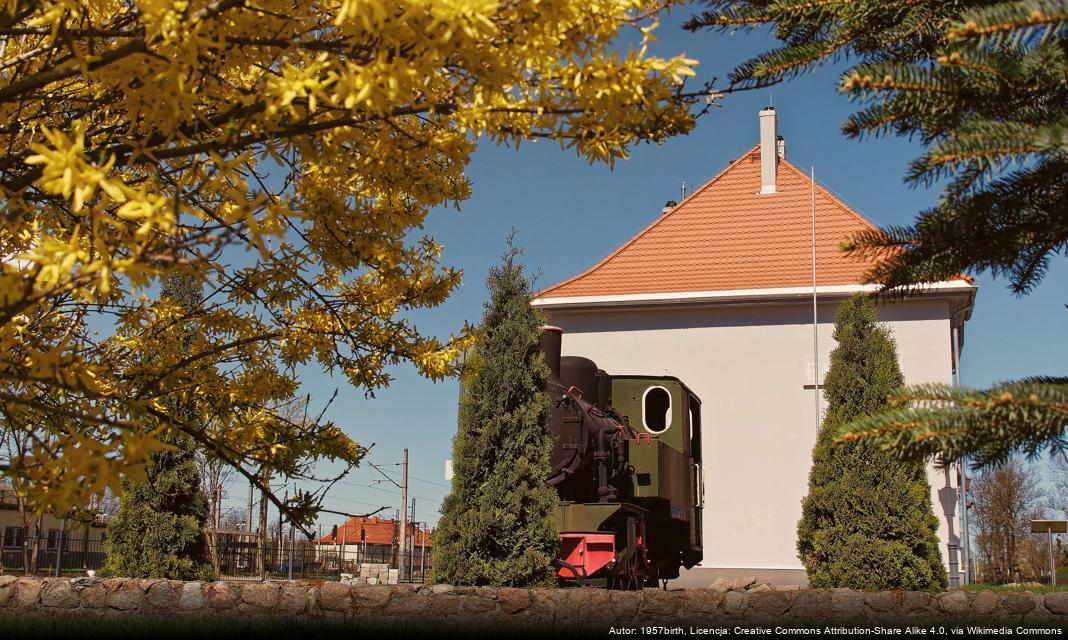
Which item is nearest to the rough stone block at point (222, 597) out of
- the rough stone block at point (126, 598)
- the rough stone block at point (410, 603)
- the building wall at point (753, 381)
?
the rough stone block at point (126, 598)

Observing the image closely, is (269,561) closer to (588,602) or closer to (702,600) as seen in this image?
(588,602)

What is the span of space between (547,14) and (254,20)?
1.13m

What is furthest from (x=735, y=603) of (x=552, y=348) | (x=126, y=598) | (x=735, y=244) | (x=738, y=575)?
(x=735, y=244)

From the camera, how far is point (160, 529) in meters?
11.1

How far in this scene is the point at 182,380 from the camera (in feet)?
16.4

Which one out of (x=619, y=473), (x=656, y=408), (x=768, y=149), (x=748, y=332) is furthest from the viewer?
(x=768, y=149)

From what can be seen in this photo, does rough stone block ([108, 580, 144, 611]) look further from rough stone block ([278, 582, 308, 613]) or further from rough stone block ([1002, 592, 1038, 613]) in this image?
rough stone block ([1002, 592, 1038, 613])

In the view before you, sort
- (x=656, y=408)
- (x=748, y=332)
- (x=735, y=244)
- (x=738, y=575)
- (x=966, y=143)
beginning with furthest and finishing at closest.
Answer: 1. (x=735, y=244)
2. (x=748, y=332)
3. (x=738, y=575)
4. (x=656, y=408)
5. (x=966, y=143)

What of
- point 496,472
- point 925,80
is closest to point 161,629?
point 496,472

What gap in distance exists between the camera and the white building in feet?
58.7

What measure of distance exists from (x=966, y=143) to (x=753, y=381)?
53.9 feet

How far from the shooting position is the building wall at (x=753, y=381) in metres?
17.9

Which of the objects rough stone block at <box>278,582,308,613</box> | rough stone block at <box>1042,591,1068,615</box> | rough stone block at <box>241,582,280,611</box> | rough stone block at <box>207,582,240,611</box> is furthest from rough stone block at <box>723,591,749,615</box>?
rough stone block at <box>207,582,240,611</box>

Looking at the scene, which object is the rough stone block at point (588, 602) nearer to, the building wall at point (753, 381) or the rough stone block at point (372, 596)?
the rough stone block at point (372, 596)
